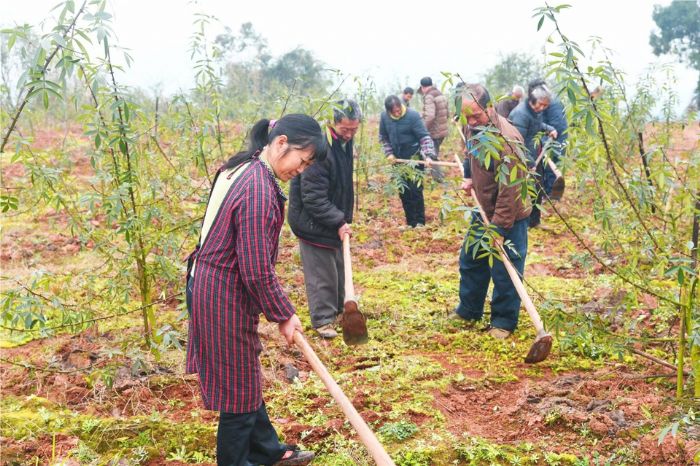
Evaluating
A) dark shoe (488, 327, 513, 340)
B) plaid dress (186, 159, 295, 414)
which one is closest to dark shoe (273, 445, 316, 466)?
plaid dress (186, 159, 295, 414)

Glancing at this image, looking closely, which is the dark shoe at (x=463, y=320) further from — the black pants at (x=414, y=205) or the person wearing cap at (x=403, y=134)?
the black pants at (x=414, y=205)

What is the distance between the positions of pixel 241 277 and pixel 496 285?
2636 mm

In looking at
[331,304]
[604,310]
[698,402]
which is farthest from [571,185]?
[698,402]

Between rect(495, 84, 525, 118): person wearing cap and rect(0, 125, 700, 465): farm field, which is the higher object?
rect(495, 84, 525, 118): person wearing cap

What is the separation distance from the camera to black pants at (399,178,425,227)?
827cm

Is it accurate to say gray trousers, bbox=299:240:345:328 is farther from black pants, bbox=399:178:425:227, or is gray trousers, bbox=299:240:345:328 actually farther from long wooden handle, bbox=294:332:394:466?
black pants, bbox=399:178:425:227

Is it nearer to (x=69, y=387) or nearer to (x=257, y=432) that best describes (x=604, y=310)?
(x=257, y=432)

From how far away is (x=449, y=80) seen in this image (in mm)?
2988

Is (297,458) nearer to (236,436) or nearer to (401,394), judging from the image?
(236,436)

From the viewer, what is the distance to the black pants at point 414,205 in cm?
827

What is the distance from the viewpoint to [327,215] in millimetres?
4578

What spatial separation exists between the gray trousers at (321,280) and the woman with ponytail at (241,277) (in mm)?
2109

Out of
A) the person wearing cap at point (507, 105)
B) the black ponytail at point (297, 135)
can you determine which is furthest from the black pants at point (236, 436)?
the person wearing cap at point (507, 105)

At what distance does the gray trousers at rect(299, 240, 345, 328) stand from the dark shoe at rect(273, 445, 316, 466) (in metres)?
1.89
